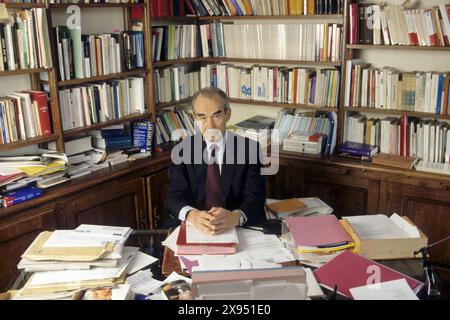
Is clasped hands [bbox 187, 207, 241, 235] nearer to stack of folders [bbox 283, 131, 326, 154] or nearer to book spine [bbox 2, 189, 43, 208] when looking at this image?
book spine [bbox 2, 189, 43, 208]

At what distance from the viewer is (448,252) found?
2984 mm

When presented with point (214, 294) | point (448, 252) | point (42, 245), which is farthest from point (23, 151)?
point (448, 252)

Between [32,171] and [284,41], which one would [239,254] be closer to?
[32,171]

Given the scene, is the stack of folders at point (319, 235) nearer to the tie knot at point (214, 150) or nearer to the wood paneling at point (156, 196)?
the tie knot at point (214, 150)

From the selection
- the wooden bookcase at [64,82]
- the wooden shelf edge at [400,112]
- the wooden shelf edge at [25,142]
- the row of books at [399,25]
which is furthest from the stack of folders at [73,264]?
the row of books at [399,25]

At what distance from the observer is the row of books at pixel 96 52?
2.78 m

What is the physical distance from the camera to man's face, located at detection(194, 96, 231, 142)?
2.32 m

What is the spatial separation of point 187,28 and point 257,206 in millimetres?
1939

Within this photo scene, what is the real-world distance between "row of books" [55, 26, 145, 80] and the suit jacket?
3.06 ft

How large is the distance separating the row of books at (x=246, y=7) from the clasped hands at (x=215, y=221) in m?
1.85

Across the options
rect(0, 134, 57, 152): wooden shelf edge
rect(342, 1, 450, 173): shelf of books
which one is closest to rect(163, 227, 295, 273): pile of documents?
rect(0, 134, 57, 152): wooden shelf edge

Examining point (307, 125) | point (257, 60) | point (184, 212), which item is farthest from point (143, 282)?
point (257, 60)
